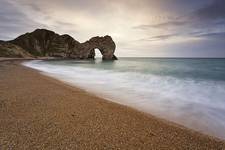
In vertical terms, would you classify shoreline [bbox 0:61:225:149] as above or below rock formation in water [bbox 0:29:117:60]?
below

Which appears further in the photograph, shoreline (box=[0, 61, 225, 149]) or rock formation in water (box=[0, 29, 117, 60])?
rock formation in water (box=[0, 29, 117, 60])

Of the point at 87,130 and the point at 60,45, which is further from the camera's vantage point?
the point at 60,45

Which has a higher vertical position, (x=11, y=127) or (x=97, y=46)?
(x=97, y=46)

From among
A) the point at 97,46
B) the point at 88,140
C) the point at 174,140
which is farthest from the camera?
the point at 97,46

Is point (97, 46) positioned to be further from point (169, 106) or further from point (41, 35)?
point (169, 106)

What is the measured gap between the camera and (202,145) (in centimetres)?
328

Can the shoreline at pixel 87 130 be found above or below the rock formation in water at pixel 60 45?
below

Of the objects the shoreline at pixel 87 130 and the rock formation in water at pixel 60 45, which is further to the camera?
the rock formation in water at pixel 60 45

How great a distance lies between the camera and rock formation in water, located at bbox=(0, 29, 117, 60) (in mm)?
89375

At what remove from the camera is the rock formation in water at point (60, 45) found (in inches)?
3519

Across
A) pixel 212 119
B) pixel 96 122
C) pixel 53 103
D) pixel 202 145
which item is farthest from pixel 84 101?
pixel 212 119

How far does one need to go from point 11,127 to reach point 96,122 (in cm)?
195

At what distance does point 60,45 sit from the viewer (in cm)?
11825

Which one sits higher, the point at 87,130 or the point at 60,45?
the point at 60,45
